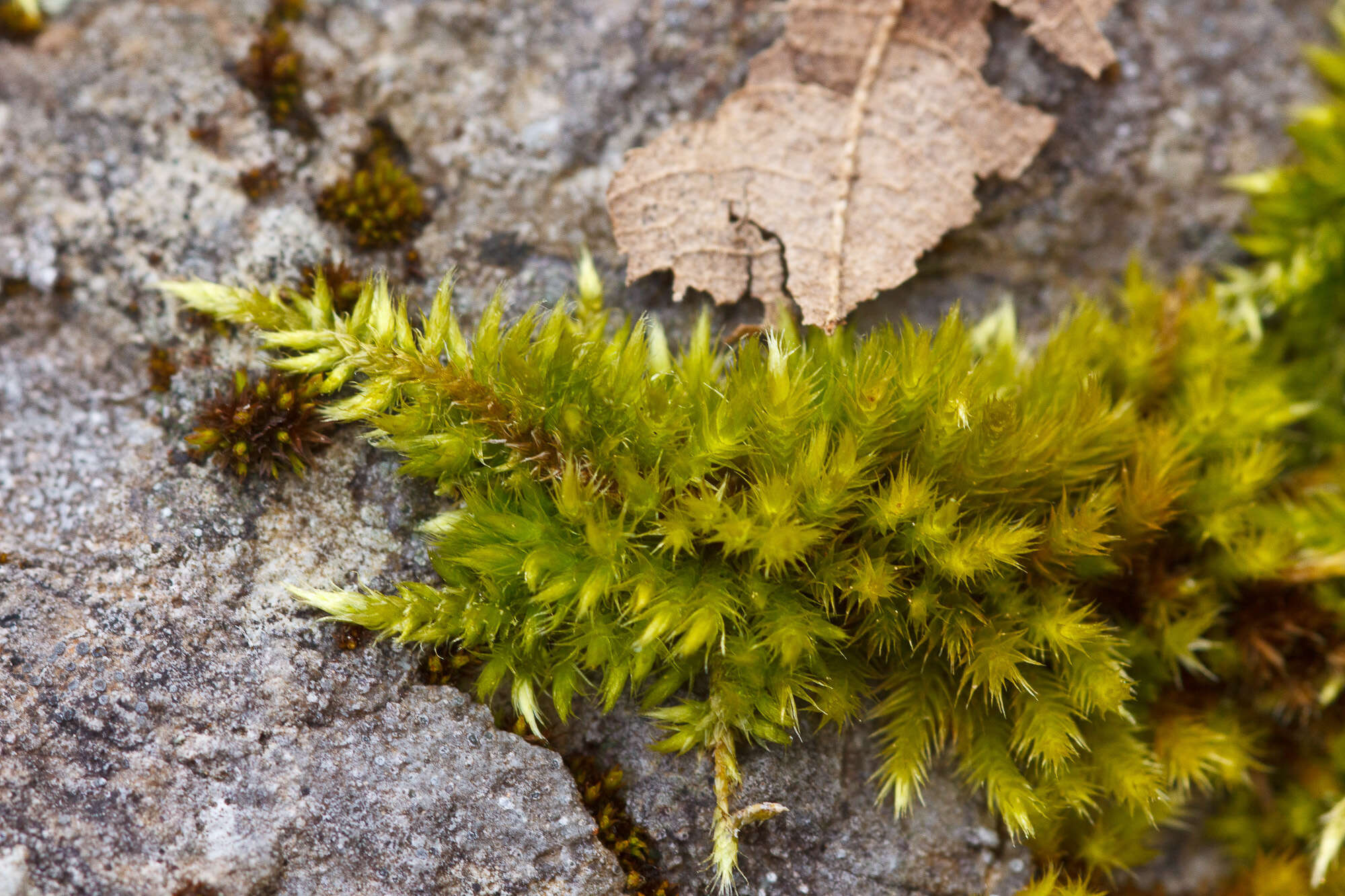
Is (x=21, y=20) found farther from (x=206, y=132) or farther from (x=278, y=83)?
(x=278, y=83)

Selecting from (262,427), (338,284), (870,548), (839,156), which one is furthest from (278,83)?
(870,548)

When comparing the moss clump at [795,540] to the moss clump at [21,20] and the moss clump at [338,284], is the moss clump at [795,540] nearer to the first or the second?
the moss clump at [338,284]

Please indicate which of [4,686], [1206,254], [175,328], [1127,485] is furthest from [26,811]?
[1206,254]

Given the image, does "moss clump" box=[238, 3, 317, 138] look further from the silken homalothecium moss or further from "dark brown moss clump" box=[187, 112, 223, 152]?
the silken homalothecium moss

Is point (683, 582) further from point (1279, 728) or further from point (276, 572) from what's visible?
point (1279, 728)

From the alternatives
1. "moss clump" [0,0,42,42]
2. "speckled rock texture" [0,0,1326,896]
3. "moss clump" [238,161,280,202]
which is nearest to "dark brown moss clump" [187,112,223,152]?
"speckled rock texture" [0,0,1326,896]
